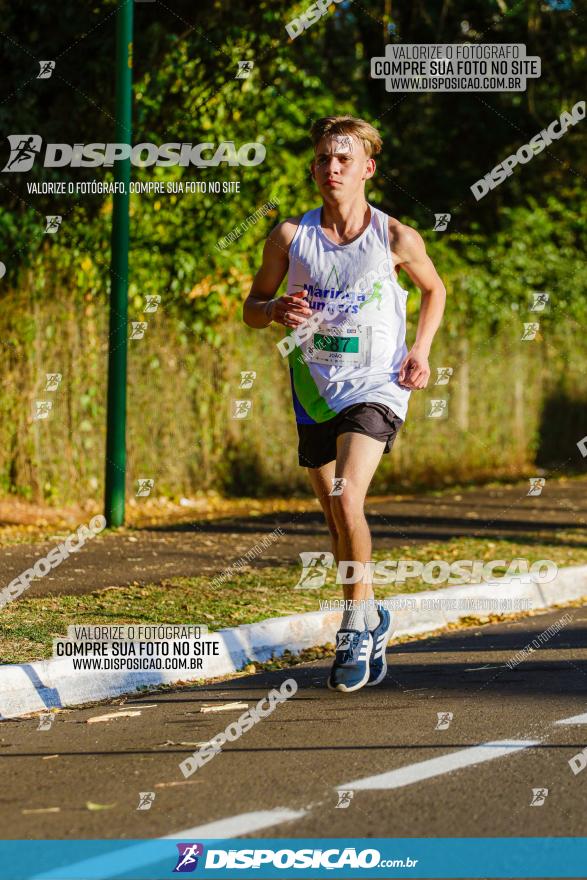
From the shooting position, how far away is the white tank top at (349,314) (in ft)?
18.6

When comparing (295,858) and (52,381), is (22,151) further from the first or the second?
(295,858)

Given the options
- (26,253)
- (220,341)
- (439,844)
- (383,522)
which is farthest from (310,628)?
(220,341)

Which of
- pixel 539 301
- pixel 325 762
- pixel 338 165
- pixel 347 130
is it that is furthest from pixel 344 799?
pixel 539 301

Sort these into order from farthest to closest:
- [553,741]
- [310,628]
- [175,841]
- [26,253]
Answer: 1. [26,253]
2. [310,628]
3. [553,741]
4. [175,841]

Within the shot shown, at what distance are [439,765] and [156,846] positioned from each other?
1203 mm

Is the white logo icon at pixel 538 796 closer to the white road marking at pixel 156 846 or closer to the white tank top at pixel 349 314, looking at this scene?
the white road marking at pixel 156 846

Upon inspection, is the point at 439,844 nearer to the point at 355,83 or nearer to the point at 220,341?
the point at 220,341

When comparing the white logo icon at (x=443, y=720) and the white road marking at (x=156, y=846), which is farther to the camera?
the white logo icon at (x=443, y=720)

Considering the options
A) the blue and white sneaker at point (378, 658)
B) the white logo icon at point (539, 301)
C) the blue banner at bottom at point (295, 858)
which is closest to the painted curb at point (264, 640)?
the blue and white sneaker at point (378, 658)

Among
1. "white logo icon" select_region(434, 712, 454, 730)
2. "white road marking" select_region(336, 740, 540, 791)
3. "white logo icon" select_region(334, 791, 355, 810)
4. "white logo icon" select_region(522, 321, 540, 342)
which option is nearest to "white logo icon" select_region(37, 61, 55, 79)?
"white logo icon" select_region(434, 712, 454, 730)

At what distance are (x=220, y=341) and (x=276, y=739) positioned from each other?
8864mm

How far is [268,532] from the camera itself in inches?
425

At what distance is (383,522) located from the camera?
11812 mm

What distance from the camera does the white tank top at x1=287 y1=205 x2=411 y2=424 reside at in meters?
5.68
